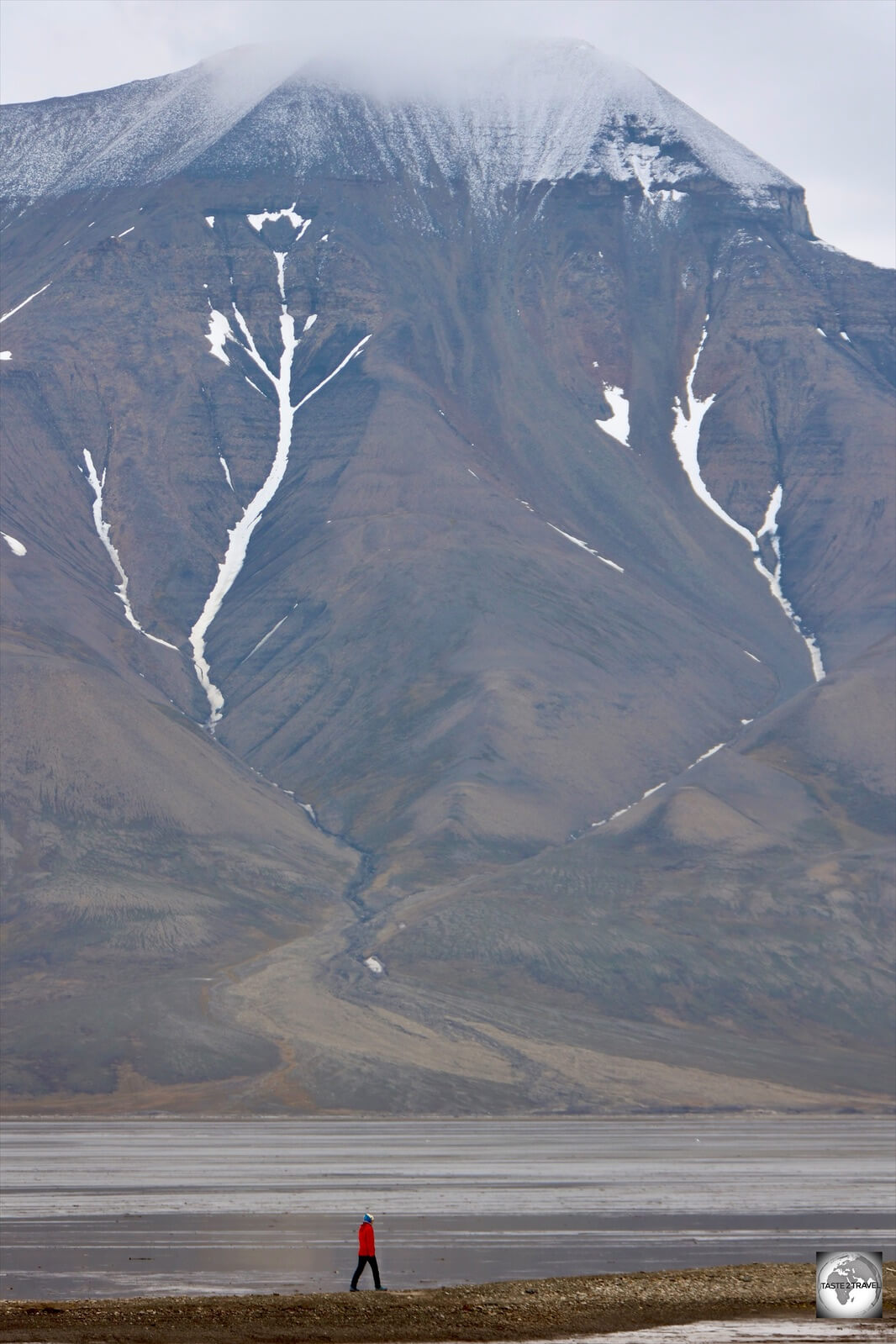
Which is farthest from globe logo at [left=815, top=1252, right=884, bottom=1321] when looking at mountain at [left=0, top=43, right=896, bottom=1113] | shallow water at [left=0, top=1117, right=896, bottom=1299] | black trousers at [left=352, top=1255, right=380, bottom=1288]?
mountain at [left=0, top=43, right=896, bottom=1113]

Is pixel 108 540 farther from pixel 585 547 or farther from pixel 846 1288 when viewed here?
pixel 846 1288

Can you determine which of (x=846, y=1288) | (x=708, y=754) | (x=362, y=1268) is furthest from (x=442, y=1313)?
(x=708, y=754)

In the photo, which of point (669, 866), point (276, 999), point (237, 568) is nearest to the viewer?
point (276, 999)

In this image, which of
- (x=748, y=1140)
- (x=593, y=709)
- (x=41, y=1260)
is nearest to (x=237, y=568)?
(x=593, y=709)

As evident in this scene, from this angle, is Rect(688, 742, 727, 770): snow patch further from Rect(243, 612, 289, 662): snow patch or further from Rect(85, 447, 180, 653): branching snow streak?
Rect(85, 447, 180, 653): branching snow streak

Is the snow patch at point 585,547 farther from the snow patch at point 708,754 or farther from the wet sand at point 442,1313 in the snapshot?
the wet sand at point 442,1313

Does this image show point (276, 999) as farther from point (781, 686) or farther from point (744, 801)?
point (781, 686)
